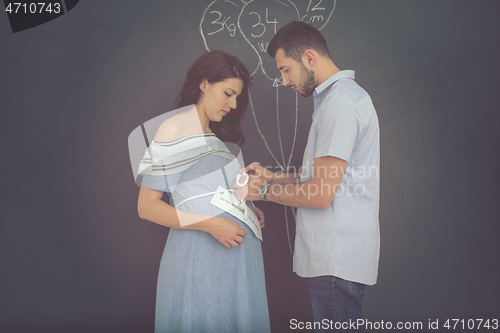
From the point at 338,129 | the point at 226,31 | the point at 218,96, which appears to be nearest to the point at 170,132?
the point at 218,96

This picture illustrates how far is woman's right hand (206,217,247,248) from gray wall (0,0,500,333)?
596mm

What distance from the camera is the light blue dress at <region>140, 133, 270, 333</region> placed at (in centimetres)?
118

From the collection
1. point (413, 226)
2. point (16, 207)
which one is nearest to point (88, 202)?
point (16, 207)

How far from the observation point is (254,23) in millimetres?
1681

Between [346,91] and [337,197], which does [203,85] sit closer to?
[346,91]

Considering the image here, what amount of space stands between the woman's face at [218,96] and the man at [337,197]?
0.94ft

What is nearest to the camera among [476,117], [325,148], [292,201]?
[325,148]

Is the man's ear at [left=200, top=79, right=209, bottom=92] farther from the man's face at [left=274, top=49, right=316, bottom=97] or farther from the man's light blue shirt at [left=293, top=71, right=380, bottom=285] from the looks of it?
the man's light blue shirt at [left=293, top=71, right=380, bottom=285]

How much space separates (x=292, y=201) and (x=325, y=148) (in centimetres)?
23

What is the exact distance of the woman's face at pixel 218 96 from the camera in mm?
1302

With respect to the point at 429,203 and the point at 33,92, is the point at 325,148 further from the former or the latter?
the point at 33,92

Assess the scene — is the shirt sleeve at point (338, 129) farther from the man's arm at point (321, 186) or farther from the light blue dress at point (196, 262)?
the light blue dress at point (196, 262)

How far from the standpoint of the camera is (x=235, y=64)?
1314mm

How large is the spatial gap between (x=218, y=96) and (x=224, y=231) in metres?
0.52
